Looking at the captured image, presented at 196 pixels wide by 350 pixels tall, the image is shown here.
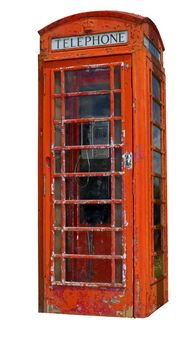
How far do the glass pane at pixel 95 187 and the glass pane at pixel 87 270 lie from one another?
707 mm

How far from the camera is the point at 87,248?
7078 mm

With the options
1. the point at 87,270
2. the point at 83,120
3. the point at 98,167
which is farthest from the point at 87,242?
the point at 83,120

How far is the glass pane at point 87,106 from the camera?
7.00 m

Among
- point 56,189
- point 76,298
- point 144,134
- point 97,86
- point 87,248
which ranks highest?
point 97,86

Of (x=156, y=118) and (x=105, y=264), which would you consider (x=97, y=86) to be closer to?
(x=156, y=118)

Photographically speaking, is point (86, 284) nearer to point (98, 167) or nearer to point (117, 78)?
point (98, 167)

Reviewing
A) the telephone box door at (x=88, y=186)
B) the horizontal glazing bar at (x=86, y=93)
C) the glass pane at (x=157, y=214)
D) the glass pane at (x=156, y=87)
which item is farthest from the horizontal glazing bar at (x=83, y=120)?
the glass pane at (x=157, y=214)

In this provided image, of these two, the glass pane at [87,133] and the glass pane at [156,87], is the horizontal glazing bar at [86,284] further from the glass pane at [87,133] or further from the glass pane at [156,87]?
the glass pane at [156,87]

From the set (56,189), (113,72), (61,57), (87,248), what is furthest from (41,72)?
(87,248)

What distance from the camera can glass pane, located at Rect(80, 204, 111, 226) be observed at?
696cm

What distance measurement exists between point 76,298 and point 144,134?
1.90 m

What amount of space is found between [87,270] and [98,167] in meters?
1.14

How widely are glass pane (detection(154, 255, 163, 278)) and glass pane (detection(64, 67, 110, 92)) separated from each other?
79.3 inches

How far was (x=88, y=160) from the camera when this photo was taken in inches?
279
